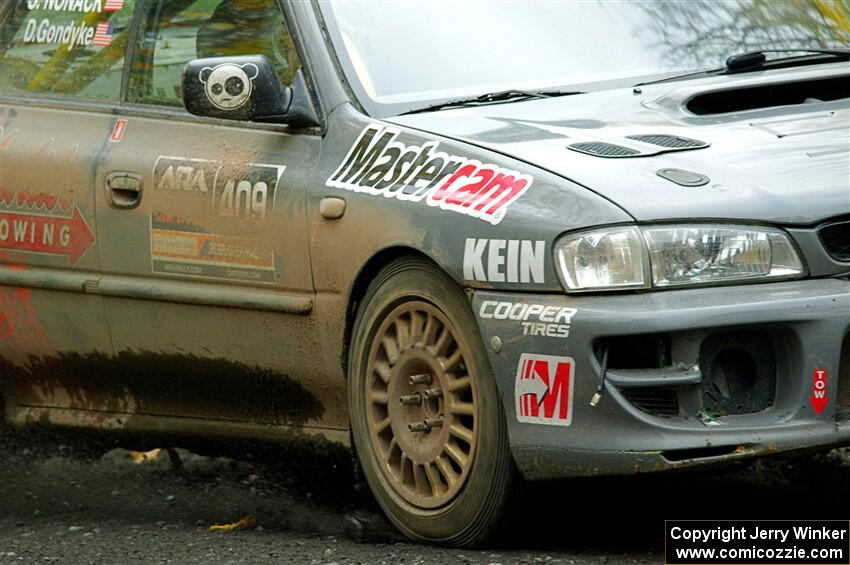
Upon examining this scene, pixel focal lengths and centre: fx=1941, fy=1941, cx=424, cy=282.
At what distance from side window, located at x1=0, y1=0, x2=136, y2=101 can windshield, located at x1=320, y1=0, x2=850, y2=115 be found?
97cm

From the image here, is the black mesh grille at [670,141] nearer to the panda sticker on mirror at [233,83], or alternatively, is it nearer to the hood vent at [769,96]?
the hood vent at [769,96]

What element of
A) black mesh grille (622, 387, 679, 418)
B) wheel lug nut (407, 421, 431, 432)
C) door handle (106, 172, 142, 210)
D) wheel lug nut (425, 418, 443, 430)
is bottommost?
wheel lug nut (407, 421, 431, 432)

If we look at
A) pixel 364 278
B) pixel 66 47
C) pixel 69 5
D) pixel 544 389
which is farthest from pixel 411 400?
pixel 69 5

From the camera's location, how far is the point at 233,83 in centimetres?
536

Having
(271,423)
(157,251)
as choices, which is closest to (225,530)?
(271,423)

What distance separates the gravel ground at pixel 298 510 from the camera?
4855 millimetres

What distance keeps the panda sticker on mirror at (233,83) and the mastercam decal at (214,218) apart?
0.21m

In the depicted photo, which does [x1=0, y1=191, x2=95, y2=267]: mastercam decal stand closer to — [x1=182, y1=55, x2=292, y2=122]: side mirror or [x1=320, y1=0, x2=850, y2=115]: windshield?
[x1=182, y1=55, x2=292, y2=122]: side mirror

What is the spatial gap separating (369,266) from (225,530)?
1043 mm

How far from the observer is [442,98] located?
212 inches

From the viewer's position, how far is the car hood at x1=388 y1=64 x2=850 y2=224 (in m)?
4.47

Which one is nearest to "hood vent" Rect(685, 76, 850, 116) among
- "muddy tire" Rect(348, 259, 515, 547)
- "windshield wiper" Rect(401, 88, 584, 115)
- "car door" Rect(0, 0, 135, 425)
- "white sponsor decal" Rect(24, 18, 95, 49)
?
"windshield wiper" Rect(401, 88, 584, 115)

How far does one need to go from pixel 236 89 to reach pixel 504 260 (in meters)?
1.15

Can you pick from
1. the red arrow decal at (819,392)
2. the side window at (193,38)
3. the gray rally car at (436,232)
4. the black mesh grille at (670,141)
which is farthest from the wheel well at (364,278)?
the red arrow decal at (819,392)
